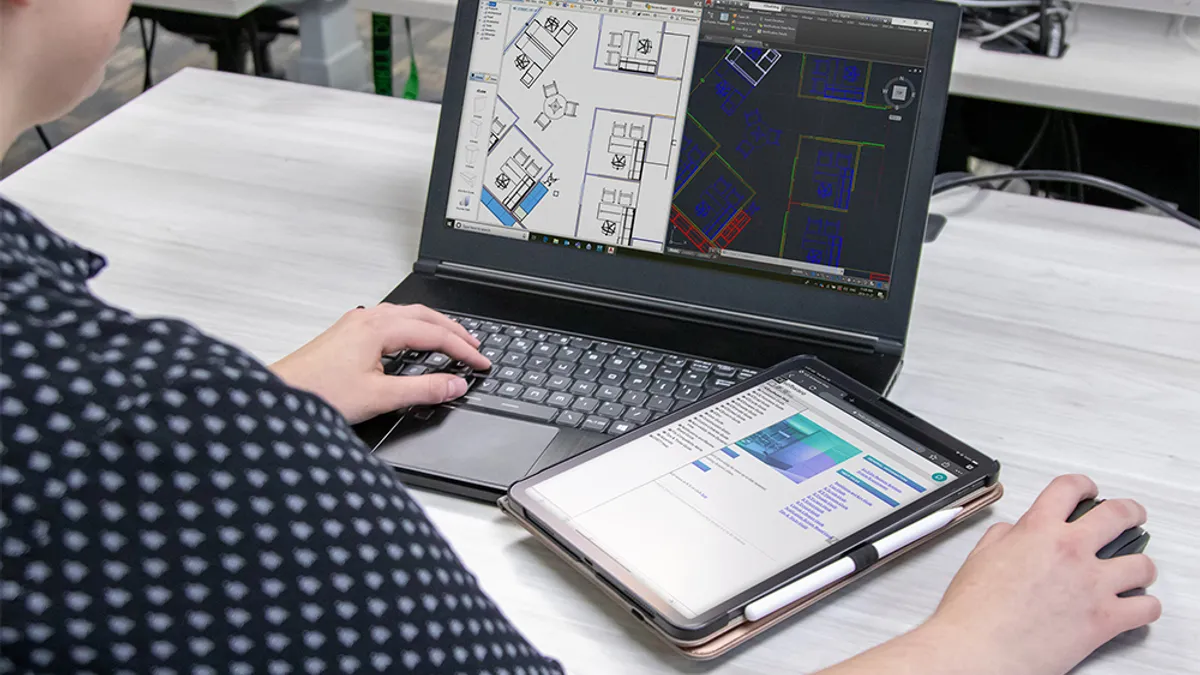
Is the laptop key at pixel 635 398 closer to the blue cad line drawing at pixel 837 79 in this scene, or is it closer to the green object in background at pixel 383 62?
the blue cad line drawing at pixel 837 79

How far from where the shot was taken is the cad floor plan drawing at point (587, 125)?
96 cm

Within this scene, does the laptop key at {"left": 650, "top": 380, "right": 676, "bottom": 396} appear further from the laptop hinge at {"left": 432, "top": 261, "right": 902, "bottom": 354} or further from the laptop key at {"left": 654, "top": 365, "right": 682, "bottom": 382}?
the laptop hinge at {"left": 432, "top": 261, "right": 902, "bottom": 354}

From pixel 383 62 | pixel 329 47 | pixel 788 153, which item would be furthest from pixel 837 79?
pixel 329 47

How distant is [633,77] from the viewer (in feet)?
3.16

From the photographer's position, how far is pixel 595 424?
2.65ft

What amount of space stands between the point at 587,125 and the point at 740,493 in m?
0.39

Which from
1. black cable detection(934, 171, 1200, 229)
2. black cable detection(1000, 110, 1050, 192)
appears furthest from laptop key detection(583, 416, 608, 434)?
black cable detection(1000, 110, 1050, 192)

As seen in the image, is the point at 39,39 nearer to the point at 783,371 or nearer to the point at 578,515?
the point at 578,515

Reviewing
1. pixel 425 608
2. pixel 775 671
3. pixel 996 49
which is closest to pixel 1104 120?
pixel 996 49

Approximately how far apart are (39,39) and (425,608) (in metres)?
0.30

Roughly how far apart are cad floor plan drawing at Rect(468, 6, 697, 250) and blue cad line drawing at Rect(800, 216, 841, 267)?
0.12 m

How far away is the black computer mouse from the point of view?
0.69m

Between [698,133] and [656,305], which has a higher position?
[698,133]

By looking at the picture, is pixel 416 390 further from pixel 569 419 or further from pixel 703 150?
pixel 703 150
